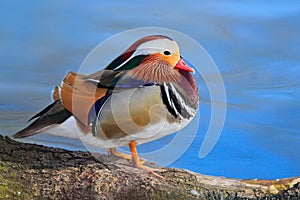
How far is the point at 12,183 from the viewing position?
5.73 ft

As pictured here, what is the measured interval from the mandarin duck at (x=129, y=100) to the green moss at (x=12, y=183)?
109 mm

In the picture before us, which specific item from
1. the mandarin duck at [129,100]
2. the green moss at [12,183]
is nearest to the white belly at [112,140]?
the mandarin duck at [129,100]

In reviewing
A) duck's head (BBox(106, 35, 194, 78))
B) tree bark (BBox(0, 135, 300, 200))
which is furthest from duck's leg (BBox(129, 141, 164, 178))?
duck's head (BBox(106, 35, 194, 78))

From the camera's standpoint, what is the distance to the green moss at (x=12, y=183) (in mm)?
1722

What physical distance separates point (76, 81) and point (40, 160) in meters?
0.27

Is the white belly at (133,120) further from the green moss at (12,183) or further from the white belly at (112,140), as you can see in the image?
the green moss at (12,183)

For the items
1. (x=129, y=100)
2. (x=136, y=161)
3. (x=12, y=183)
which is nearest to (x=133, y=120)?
(x=129, y=100)

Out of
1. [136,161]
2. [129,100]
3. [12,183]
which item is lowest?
[12,183]

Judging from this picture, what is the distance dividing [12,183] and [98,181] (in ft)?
0.82

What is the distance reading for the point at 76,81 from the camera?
5.85 feet

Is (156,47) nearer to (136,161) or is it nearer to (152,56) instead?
(152,56)

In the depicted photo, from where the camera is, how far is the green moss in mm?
1722

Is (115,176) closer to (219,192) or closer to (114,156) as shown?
(114,156)

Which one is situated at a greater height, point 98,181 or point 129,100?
point 129,100
